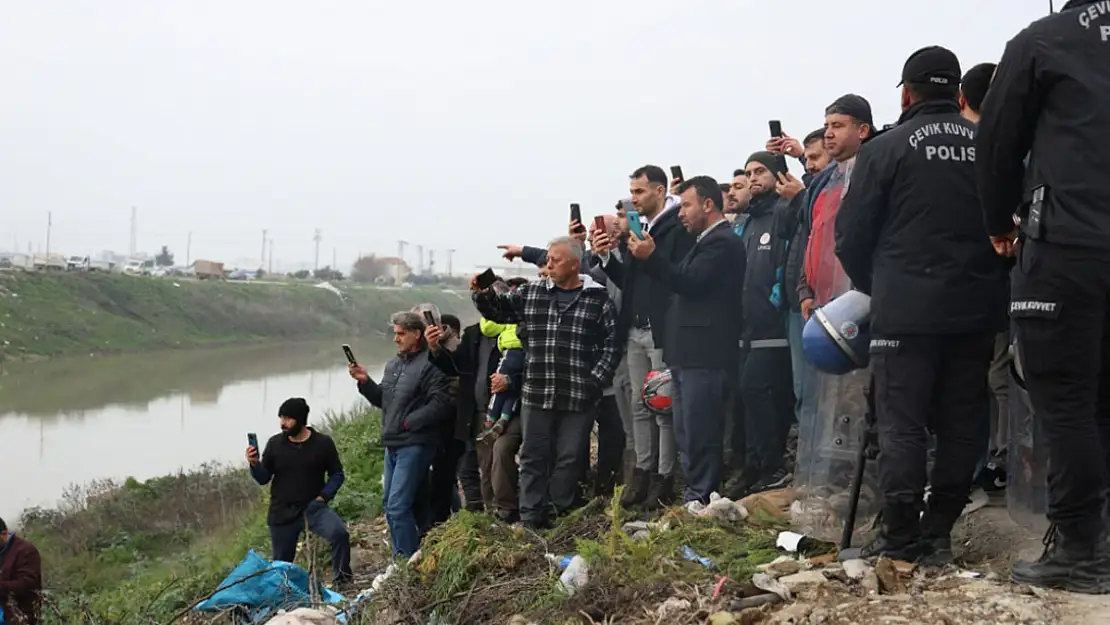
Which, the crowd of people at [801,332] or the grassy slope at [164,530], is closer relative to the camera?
the crowd of people at [801,332]

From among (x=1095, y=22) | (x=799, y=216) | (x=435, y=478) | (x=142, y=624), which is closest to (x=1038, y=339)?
(x=1095, y=22)

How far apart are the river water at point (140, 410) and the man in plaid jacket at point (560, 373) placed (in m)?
12.3

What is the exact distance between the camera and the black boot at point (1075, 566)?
3326 mm

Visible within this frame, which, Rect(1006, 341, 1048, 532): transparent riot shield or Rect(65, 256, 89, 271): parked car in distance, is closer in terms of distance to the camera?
Rect(1006, 341, 1048, 532): transparent riot shield

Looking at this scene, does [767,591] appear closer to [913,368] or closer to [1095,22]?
[913,368]

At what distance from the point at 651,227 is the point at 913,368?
114 inches

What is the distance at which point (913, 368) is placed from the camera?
12.6ft

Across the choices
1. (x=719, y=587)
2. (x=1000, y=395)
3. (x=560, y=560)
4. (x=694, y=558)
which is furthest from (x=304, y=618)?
(x=1000, y=395)

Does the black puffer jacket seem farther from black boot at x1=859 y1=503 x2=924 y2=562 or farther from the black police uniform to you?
black boot at x1=859 y1=503 x2=924 y2=562

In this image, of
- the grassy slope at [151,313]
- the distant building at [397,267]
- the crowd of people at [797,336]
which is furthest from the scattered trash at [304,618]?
the distant building at [397,267]

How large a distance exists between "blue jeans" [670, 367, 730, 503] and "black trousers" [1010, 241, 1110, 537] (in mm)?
2511

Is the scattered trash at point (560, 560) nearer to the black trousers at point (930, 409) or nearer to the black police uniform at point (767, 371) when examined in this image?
the black police uniform at point (767, 371)

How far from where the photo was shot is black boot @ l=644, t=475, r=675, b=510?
632 cm

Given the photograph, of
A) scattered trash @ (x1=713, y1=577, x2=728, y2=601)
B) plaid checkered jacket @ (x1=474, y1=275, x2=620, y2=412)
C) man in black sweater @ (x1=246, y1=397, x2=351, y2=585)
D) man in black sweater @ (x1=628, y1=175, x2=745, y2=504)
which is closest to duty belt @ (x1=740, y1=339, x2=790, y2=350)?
man in black sweater @ (x1=628, y1=175, x2=745, y2=504)
